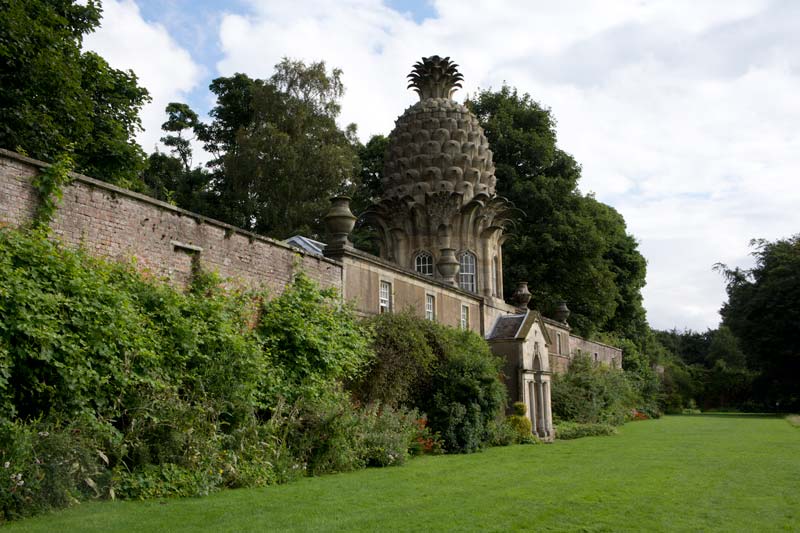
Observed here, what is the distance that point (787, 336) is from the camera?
45156 millimetres

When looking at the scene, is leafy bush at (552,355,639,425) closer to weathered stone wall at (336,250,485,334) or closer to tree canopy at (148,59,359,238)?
weathered stone wall at (336,250,485,334)

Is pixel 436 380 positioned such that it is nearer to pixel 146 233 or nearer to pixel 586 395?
pixel 146 233

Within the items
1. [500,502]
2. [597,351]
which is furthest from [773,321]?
[500,502]

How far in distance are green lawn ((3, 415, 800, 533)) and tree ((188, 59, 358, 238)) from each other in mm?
20920

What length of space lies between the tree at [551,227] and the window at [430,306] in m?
19.9

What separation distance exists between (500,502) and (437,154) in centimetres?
2541

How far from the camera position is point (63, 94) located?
20.3 metres

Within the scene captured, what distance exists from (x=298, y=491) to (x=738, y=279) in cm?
5264

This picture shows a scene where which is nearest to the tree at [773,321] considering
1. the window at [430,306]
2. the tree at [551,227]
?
the tree at [551,227]

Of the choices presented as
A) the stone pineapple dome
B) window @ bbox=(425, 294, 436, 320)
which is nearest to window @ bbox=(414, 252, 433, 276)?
the stone pineapple dome

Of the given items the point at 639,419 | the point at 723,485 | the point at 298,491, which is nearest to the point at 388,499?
the point at 298,491

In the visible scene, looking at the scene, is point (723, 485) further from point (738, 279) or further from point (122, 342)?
point (738, 279)

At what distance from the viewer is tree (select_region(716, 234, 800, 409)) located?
45156 mm

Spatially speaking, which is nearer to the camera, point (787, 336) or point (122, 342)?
point (122, 342)
